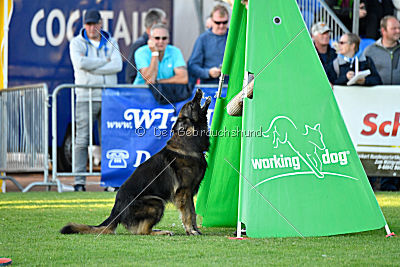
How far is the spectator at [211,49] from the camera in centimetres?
1130

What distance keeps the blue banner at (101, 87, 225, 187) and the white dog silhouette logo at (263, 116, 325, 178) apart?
475 cm

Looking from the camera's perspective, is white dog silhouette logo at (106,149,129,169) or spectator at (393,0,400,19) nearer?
white dog silhouette logo at (106,149,129,169)

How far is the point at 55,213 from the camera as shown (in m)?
8.09

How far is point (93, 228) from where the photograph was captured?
632cm

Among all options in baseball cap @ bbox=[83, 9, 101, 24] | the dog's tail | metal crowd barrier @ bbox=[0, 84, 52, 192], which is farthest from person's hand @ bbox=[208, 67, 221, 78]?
the dog's tail

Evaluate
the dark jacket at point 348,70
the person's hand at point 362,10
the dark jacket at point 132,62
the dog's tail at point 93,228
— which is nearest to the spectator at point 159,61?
the dark jacket at point 132,62

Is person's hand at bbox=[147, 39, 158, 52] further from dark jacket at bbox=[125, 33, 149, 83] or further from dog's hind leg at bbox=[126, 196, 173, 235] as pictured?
dog's hind leg at bbox=[126, 196, 173, 235]

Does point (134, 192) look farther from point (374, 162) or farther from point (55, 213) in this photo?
point (374, 162)

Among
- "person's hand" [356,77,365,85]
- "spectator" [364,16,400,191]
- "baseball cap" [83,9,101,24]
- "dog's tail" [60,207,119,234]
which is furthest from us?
"spectator" [364,16,400,191]

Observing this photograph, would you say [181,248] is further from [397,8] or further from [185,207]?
[397,8]

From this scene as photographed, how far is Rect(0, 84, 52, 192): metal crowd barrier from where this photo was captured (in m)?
11.0

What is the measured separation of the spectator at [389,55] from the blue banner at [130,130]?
114 inches

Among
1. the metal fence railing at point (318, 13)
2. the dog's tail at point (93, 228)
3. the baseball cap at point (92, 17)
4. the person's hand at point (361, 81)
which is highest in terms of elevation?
the metal fence railing at point (318, 13)

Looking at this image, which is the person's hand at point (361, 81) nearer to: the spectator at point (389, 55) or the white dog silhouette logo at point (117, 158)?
the spectator at point (389, 55)
